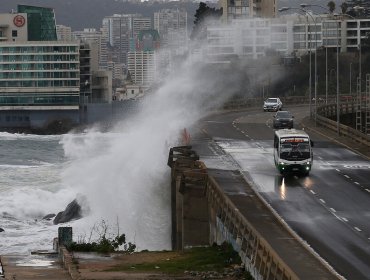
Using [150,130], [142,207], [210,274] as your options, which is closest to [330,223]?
[210,274]

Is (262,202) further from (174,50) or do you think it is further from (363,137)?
(174,50)

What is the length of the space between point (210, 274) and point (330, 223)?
7.66m

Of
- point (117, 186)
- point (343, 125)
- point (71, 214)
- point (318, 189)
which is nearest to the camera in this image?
point (318, 189)

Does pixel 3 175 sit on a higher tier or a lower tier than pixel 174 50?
lower

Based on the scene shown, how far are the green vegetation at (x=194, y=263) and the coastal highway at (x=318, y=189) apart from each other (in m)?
2.29

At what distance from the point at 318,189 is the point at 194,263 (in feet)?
47.1

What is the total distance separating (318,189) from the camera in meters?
50.1

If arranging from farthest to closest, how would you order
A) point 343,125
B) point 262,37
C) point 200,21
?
1. point 200,21
2. point 262,37
3. point 343,125

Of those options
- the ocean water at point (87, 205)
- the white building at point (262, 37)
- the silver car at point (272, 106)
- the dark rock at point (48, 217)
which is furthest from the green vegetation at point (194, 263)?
the white building at point (262, 37)

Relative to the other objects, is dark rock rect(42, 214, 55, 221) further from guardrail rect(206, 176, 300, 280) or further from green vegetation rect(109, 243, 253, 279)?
green vegetation rect(109, 243, 253, 279)

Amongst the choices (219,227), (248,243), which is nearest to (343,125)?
(219,227)

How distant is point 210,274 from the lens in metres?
34.5

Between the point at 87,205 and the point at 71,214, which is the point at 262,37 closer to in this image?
the point at 71,214

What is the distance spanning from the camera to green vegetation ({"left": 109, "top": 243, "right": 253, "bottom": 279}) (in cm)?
3594
